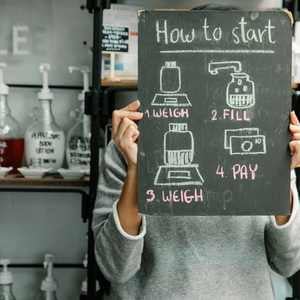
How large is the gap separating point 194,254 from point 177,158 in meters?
0.25

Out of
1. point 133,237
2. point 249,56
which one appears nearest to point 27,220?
point 133,237

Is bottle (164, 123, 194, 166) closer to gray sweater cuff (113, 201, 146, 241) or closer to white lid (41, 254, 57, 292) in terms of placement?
gray sweater cuff (113, 201, 146, 241)

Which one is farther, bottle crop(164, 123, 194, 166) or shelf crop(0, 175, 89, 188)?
shelf crop(0, 175, 89, 188)

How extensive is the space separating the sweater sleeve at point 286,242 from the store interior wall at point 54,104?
720 millimetres

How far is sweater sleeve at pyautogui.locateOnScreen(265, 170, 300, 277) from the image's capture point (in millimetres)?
1319

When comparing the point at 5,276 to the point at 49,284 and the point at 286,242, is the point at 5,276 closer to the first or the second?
the point at 49,284

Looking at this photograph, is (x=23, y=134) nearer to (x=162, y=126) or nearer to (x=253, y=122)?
(x=162, y=126)

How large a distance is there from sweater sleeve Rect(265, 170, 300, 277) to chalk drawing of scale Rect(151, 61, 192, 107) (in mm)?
318

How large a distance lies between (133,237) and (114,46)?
711mm

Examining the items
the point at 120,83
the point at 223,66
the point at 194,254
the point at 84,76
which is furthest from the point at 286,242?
the point at 84,76

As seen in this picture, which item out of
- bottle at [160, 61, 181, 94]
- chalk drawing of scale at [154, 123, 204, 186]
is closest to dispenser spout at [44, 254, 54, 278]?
chalk drawing of scale at [154, 123, 204, 186]

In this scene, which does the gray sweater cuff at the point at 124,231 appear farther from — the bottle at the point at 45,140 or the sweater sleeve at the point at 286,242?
the bottle at the point at 45,140

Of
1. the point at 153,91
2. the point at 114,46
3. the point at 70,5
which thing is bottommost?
the point at 153,91

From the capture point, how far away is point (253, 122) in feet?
4.14
